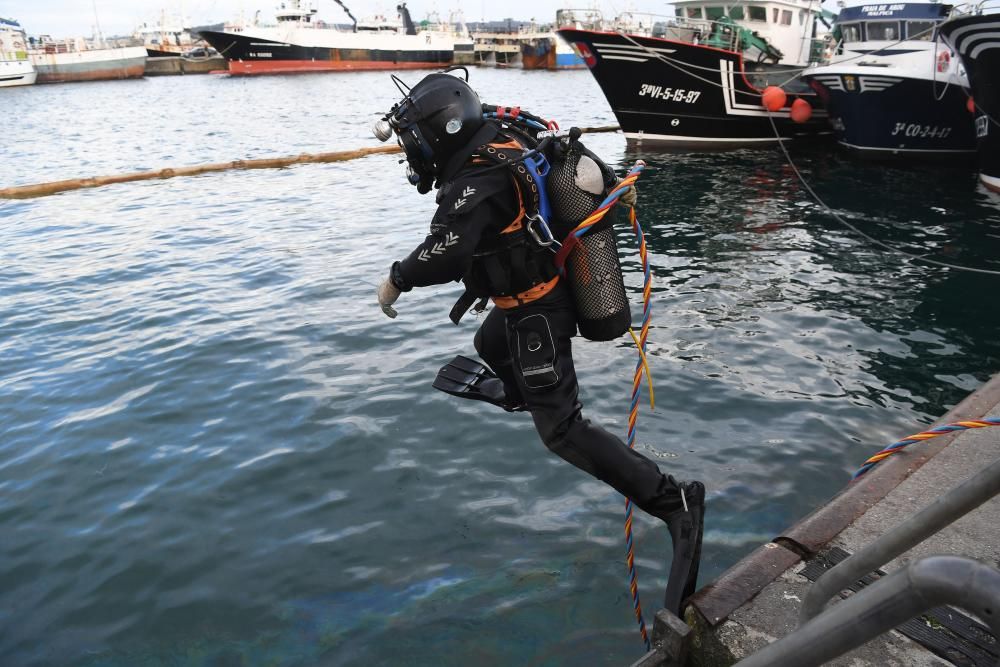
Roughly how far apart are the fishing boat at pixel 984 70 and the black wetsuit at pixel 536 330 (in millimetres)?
11914

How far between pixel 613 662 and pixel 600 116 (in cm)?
2702

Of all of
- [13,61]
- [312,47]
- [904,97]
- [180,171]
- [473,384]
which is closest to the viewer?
[473,384]

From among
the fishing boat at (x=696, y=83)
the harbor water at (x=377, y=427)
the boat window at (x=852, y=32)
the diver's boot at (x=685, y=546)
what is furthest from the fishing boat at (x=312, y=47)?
the diver's boot at (x=685, y=546)

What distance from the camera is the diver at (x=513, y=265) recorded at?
10.5 feet

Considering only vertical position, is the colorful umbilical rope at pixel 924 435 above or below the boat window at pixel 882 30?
below

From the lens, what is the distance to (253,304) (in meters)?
8.12

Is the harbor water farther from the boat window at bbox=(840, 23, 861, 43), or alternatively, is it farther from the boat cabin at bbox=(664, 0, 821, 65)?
the boat window at bbox=(840, 23, 861, 43)

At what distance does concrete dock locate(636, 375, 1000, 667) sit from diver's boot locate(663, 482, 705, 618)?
0.54ft

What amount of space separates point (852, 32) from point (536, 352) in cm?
2033

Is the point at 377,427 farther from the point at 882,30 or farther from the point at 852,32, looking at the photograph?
the point at 852,32

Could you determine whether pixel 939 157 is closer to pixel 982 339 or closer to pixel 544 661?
pixel 982 339

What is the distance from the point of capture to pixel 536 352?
3.41 meters

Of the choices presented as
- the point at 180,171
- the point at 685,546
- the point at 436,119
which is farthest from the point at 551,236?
the point at 180,171

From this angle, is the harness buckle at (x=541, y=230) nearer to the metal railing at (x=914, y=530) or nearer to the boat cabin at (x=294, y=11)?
the metal railing at (x=914, y=530)
